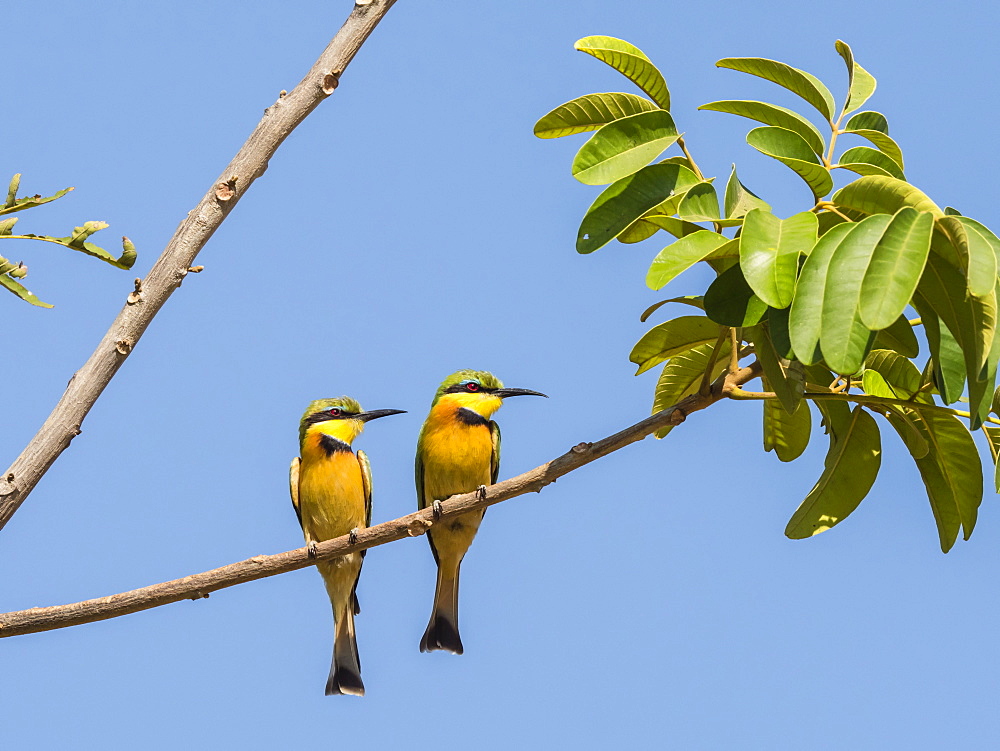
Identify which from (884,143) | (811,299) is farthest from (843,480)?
(811,299)

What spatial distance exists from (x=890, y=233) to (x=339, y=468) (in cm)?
488

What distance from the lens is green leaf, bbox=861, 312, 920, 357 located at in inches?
124

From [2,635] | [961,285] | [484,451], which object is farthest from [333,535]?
[961,285]

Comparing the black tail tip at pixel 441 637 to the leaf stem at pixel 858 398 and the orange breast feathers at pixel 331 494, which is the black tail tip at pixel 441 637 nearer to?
the orange breast feathers at pixel 331 494

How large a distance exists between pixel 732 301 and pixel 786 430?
3.72ft

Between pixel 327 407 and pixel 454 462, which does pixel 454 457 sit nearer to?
pixel 454 462

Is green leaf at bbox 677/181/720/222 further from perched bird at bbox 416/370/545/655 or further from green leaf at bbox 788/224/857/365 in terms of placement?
perched bird at bbox 416/370/545/655

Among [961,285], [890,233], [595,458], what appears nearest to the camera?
[890,233]

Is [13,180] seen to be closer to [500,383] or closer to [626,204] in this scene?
[626,204]

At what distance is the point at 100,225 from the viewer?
307 centimetres

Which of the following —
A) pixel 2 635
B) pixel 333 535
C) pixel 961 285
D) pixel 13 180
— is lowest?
pixel 2 635

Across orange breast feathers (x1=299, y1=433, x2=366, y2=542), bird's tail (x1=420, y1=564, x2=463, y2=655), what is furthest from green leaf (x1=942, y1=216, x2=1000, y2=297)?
bird's tail (x1=420, y1=564, x2=463, y2=655)

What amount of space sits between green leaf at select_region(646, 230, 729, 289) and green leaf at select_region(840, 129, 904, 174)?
69 centimetres

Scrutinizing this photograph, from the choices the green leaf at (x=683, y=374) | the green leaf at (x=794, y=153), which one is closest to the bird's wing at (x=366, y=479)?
the green leaf at (x=683, y=374)
